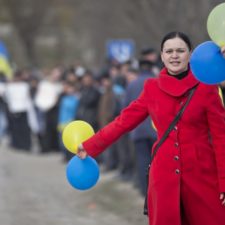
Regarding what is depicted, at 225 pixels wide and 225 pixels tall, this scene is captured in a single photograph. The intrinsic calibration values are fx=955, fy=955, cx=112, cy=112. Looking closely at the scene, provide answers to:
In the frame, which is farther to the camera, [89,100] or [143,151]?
[89,100]

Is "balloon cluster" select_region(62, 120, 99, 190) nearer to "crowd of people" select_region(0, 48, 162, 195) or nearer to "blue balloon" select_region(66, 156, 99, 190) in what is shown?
"blue balloon" select_region(66, 156, 99, 190)

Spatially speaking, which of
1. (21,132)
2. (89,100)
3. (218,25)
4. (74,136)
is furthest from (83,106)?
(218,25)

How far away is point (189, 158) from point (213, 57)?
70 cm

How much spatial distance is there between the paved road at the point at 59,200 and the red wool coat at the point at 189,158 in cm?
388

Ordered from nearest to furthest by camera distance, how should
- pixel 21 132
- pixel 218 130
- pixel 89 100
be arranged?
1. pixel 218 130
2. pixel 89 100
3. pixel 21 132

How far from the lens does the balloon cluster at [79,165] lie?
22.0 feet

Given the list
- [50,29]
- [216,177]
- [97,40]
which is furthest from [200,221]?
[50,29]

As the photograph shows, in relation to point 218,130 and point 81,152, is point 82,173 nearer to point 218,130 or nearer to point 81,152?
point 81,152

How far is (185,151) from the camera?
252 inches

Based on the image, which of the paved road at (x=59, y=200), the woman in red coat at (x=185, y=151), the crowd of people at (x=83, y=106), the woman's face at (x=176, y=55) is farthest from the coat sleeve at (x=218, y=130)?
the crowd of people at (x=83, y=106)

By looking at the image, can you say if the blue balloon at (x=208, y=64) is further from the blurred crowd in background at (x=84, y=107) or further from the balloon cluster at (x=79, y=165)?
the blurred crowd in background at (x=84, y=107)

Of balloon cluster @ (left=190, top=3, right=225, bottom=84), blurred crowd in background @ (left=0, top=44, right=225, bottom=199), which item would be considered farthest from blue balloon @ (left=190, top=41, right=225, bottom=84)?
blurred crowd in background @ (left=0, top=44, right=225, bottom=199)

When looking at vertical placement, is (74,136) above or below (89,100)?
below

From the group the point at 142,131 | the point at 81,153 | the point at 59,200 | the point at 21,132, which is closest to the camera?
the point at 81,153
